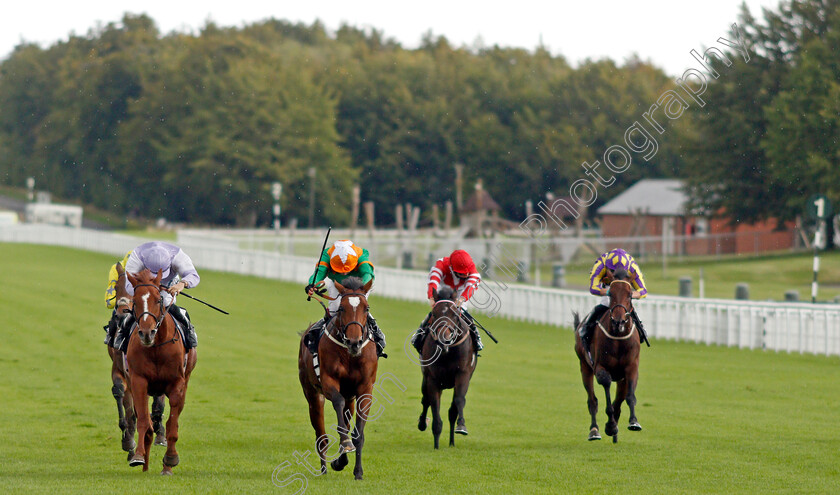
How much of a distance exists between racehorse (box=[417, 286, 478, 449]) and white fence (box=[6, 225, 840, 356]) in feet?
40.5

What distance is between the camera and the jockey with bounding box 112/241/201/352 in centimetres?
1042

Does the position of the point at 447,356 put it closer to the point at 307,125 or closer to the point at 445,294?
the point at 445,294

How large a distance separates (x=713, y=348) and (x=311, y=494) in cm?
1580

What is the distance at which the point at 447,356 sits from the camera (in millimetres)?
11820

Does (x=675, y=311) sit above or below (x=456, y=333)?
above

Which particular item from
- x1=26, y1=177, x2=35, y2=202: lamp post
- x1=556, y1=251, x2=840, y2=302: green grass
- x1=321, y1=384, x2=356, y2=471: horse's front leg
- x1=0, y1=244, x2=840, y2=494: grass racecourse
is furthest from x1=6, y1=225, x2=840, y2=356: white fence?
x1=26, y1=177, x2=35, y2=202: lamp post

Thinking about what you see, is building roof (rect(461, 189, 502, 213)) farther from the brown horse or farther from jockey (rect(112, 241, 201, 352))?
the brown horse

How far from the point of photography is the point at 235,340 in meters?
24.7

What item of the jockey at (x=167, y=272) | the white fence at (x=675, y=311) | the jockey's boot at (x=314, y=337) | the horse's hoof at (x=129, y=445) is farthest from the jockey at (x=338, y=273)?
the white fence at (x=675, y=311)

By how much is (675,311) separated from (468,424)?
1223 centimetres

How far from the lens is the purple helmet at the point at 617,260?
12.1 meters

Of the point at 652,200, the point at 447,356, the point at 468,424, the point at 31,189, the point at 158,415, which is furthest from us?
the point at 31,189

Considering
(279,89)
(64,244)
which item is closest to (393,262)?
(64,244)

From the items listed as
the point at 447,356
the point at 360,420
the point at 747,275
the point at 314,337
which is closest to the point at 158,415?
the point at 314,337
